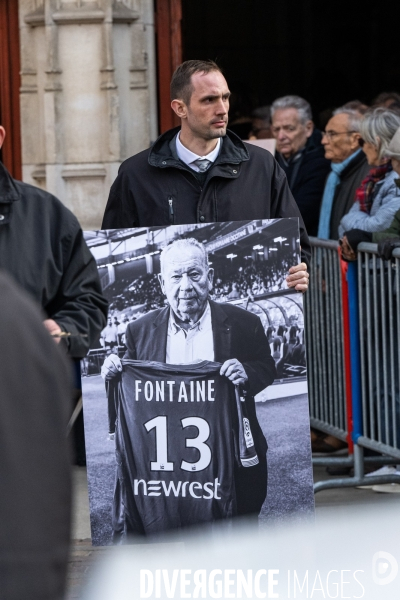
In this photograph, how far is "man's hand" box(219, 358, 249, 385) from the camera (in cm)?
444

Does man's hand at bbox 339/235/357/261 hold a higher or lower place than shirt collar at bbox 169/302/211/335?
higher

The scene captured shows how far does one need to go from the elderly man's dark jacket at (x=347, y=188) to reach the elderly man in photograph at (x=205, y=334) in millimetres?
2594

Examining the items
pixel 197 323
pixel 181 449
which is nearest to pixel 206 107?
pixel 197 323

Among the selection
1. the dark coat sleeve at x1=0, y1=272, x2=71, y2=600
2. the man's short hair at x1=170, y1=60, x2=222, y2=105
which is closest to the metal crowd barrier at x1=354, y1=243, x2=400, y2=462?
the man's short hair at x1=170, y1=60, x2=222, y2=105

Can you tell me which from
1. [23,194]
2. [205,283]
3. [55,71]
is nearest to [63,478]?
[23,194]

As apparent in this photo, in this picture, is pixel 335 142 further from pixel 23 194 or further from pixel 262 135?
pixel 23 194

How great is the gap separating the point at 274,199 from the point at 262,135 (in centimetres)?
448

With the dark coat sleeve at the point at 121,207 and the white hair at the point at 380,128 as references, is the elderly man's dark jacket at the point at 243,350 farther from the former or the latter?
the white hair at the point at 380,128

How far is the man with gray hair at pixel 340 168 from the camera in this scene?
696 centimetres

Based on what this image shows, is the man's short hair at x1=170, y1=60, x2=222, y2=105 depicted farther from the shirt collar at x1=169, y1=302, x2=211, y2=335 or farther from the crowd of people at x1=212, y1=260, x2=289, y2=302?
the shirt collar at x1=169, y1=302, x2=211, y2=335

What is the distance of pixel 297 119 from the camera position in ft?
25.1

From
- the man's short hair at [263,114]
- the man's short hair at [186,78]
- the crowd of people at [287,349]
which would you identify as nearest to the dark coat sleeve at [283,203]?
the crowd of people at [287,349]

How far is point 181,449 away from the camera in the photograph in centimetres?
444

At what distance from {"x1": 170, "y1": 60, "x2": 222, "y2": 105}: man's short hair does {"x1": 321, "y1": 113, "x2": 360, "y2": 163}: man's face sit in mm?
2249
